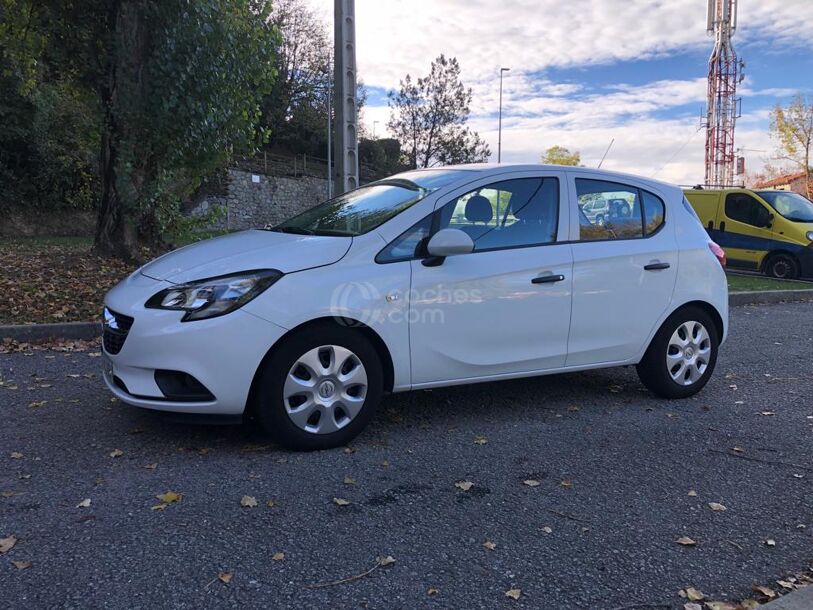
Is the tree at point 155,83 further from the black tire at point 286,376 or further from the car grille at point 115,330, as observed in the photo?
the black tire at point 286,376

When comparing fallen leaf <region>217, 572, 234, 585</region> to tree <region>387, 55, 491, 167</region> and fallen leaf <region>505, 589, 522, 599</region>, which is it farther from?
tree <region>387, 55, 491, 167</region>

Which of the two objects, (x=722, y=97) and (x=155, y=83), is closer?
(x=155, y=83)

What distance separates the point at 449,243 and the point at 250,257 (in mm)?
1184

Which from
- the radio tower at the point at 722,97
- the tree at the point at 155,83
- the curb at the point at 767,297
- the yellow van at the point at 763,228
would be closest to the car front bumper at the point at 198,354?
the tree at the point at 155,83

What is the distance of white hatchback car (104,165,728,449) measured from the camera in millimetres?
3805

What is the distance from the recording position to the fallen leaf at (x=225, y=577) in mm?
2672

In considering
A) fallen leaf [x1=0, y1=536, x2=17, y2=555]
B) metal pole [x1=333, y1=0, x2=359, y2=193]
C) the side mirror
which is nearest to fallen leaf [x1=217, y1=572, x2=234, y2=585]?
fallen leaf [x1=0, y1=536, x2=17, y2=555]

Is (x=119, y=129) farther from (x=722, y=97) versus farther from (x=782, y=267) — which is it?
(x=722, y=97)

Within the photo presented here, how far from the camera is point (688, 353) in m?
5.38

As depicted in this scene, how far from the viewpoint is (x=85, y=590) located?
102 inches

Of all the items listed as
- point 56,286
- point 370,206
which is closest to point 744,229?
point 370,206

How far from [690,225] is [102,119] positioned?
9.04m

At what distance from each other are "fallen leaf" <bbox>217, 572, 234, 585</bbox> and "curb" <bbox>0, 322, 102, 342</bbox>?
17.2 ft

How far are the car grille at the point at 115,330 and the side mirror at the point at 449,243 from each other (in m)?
1.80
